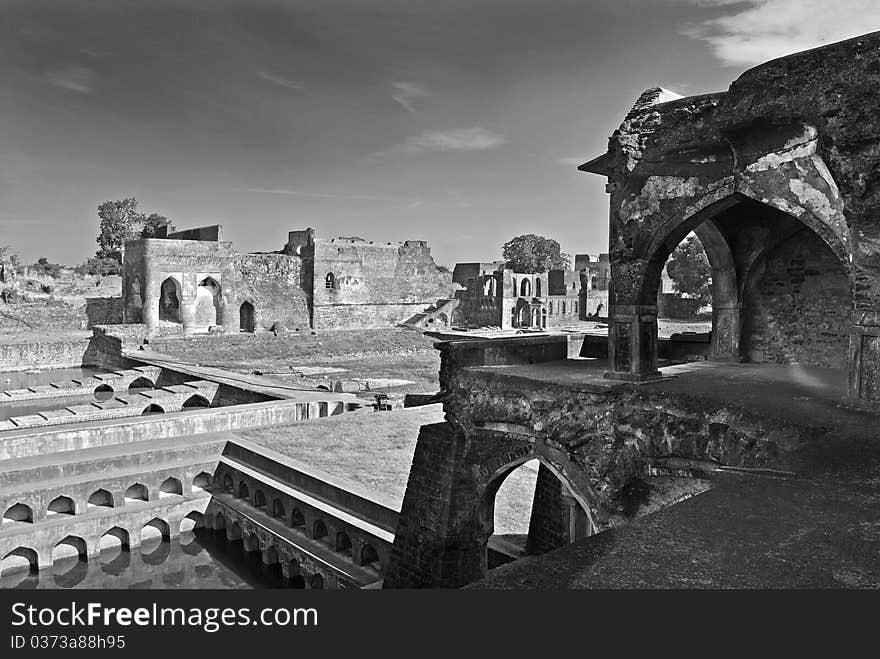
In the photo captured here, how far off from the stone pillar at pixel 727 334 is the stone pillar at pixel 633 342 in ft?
9.59

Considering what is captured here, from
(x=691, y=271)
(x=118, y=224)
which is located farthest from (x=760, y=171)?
(x=118, y=224)

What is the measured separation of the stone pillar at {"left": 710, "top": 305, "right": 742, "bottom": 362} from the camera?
1062 centimetres

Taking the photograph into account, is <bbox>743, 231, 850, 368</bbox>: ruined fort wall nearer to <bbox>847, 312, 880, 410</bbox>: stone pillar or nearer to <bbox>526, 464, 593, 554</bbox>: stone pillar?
<bbox>526, 464, 593, 554</bbox>: stone pillar

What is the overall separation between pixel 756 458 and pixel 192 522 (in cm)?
1126

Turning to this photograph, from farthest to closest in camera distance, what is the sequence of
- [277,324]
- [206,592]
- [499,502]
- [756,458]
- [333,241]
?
[333,241] → [277,324] → [499,502] → [756,458] → [206,592]

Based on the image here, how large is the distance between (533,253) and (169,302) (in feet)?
129

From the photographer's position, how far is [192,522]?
13641 millimetres

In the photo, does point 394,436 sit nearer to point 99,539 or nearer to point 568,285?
point 99,539

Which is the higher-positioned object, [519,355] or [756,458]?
[519,355]

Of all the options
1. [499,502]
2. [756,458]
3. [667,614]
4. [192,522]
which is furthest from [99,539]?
[667,614]

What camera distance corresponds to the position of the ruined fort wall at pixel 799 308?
1013 centimetres

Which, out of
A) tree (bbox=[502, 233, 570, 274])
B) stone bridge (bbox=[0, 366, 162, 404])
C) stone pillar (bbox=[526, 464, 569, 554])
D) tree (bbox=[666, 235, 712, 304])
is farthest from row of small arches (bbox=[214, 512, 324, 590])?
tree (bbox=[502, 233, 570, 274])

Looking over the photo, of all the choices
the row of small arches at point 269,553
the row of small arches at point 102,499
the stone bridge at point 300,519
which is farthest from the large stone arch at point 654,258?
the row of small arches at point 102,499

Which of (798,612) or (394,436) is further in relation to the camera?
(394,436)
